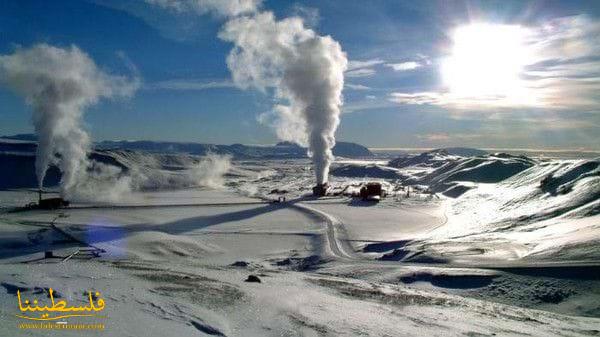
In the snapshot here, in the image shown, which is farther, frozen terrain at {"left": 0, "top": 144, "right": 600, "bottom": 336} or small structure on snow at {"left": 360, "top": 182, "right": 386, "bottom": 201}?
small structure on snow at {"left": 360, "top": 182, "right": 386, "bottom": 201}

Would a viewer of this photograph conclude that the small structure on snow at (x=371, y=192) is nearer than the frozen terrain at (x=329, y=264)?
No

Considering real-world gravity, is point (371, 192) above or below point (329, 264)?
above

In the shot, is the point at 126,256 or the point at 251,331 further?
the point at 126,256

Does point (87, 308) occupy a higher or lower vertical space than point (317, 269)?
higher

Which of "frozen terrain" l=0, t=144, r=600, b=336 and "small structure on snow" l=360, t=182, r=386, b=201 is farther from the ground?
"small structure on snow" l=360, t=182, r=386, b=201

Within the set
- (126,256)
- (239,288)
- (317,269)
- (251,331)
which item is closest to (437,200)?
(317,269)

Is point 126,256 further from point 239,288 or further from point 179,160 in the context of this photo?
point 179,160

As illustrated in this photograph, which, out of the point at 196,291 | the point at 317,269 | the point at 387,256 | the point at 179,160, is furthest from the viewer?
the point at 179,160

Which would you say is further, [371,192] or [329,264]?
[371,192]
